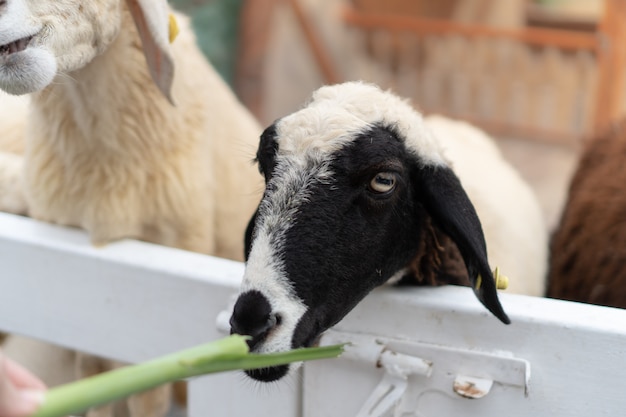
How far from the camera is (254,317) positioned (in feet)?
5.33

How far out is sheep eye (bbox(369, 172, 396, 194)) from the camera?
1802 mm

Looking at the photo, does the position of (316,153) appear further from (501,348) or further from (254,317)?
(501,348)

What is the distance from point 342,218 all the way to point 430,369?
439mm

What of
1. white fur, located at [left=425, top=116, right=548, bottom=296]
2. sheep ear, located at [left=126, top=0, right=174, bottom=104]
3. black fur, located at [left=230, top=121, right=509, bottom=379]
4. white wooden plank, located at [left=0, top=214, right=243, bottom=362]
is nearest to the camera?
black fur, located at [left=230, top=121, right=509, bottom=379]

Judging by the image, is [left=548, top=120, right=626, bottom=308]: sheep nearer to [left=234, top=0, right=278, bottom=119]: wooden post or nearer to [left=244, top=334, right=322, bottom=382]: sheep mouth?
[left=244, top=334, right=322, bottom=382]: sheep mouth

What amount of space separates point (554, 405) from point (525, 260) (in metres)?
1.18

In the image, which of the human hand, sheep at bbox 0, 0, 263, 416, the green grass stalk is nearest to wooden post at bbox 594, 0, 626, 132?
sheep at bbox 0, 0, 263, 416

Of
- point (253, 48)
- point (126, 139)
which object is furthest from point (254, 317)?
point (253, 48)

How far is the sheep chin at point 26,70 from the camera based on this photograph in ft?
6.68

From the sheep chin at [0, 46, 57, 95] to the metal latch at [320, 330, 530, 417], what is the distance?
1093 mm

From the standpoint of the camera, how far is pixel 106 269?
2283 mm

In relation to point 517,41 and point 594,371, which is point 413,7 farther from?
point 594,371

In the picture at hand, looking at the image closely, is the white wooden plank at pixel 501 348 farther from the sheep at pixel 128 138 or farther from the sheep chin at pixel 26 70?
the sheep chin at pixel 26 70

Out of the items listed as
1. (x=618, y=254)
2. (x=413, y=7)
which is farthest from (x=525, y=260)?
(x=413, y=7)
